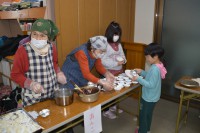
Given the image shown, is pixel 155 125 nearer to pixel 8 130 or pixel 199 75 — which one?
pixel 199 75

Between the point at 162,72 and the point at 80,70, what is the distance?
3.03 ft

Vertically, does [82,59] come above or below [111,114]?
above

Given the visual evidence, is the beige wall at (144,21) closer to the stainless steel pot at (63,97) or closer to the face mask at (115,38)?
the face mask at (115,38)

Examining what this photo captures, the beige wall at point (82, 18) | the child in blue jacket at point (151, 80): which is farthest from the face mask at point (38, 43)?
the child in blue jacket at point (151, 80)

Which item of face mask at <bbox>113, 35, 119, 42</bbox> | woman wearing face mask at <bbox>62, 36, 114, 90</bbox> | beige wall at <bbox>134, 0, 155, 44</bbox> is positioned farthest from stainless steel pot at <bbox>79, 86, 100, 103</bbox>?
beige wall at <bbox>134, 0, 155, 44</bbox>

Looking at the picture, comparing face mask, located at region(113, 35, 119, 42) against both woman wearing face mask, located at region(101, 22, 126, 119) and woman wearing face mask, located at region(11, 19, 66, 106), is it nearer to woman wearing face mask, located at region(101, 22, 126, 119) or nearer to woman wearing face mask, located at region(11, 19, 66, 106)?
woman wearing face mask, located at region(101, 22, 126, 119)

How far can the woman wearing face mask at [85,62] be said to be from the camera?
188 centimetres

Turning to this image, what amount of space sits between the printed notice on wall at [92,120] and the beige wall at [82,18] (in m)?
1.14

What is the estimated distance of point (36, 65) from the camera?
1.58 m

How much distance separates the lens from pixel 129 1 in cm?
352

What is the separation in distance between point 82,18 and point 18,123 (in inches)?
71.4

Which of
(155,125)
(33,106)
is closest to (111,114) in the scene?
(155,125)

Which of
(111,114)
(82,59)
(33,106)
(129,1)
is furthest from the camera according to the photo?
(129,1)

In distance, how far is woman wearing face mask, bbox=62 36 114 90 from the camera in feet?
6.17
